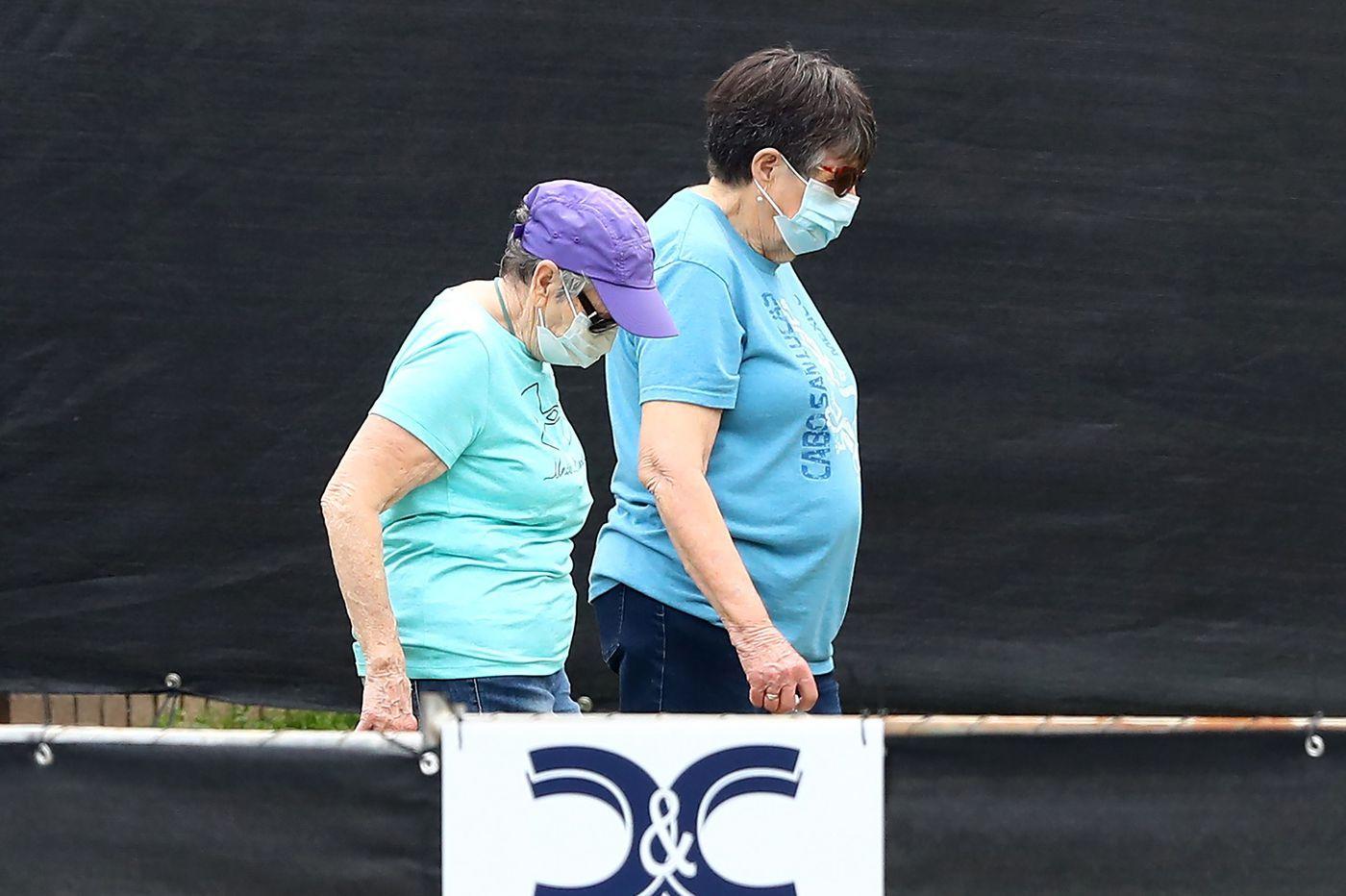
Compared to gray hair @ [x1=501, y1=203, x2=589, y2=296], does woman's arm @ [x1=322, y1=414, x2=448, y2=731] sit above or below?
below

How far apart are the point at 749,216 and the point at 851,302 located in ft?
3.97

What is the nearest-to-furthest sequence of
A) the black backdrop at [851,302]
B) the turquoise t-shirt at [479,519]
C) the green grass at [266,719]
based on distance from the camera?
the turquoise t-shirt at [479,519] < the black backdrop at [851,302] < the green grass at [266,719]

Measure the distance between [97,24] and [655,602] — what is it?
1.87m

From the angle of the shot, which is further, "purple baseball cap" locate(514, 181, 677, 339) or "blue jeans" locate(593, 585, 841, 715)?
"blue jeans" locate(593, 585, 841, 715)

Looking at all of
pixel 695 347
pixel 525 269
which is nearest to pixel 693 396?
pixel 695 347

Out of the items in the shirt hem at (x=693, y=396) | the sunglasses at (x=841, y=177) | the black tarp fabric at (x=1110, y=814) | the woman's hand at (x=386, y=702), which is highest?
the sunglasses at (x=841, y=177)

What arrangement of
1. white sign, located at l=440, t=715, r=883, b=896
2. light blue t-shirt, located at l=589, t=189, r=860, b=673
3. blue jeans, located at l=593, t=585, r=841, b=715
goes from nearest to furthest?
white sign, located at l=440, t=715, r=883, b=896, light blue t-shirt, located at l=589, t=189, r=860, b=673, blue jeans, located at l=593, t=585, r=841, b=715

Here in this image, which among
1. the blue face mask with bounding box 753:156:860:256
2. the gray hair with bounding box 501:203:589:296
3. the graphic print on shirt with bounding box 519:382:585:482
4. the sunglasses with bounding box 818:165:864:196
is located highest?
the sunglasses with bounding box 818:165:864:196

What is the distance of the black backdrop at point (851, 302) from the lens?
354cm

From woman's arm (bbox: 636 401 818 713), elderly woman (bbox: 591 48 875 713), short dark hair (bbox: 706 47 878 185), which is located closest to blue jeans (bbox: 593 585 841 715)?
elderly woman (bbox: 591 48 875 713)

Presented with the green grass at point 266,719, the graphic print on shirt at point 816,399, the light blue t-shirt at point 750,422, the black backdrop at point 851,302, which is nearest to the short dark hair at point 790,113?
the light blue t-shirt at point 750,422

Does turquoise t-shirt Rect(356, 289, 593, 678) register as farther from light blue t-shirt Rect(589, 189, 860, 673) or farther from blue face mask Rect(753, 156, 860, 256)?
blue face mask Rect(753, 156, 860, 256)

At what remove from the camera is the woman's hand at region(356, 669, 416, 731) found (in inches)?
84.0

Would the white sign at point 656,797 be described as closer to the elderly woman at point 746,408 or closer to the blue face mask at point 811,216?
the elderly woman at point 746,408
